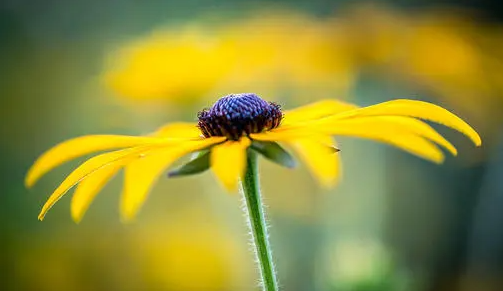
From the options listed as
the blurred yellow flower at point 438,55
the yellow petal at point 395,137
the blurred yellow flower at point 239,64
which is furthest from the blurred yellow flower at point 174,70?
the yellow petal at point 395,137

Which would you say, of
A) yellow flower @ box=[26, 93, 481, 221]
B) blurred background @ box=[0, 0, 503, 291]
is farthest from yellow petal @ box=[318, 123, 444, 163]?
blurred background @ box=[0, 0, 503, 291]

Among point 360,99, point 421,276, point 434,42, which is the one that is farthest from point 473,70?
point 421,276

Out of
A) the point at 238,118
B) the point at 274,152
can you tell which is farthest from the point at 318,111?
the point at 274,152

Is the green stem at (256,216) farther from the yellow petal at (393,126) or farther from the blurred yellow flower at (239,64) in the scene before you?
the blurred yellow flower at (239,64)

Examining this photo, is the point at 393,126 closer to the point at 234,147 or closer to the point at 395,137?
the point at 395,137

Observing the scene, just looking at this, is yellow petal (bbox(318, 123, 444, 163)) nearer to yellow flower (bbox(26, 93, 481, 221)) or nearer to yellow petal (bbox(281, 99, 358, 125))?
yellow flower (bbox(26, 93, 481, 221))

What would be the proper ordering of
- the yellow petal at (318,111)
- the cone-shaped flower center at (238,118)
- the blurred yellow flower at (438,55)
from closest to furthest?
the cone-shaped flower center at (238,118) → the yellow petal at (318,111) → the blurred yellow flower at (438,55)

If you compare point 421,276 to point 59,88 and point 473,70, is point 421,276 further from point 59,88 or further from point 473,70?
point 59,88
